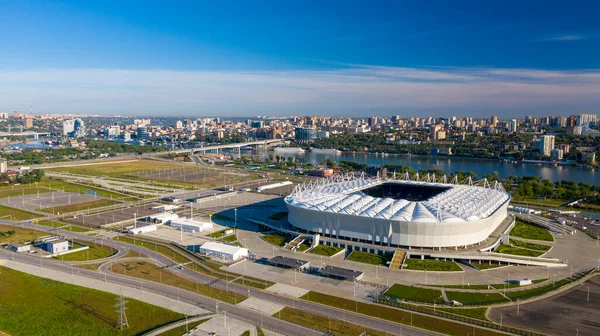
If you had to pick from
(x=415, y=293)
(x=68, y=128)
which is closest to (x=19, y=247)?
(x=415, y=293)

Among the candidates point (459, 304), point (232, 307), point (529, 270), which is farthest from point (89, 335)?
point (529, 270)

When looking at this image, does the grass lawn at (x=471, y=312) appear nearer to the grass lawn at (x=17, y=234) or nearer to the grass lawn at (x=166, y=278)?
the grass lawn at (x=166, y=278)

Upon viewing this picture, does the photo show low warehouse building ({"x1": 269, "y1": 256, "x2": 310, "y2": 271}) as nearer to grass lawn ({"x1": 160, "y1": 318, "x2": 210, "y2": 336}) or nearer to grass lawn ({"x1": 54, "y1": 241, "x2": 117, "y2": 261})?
grass lawn ({"x1": 160, "y1": 318, "x2": 210, "y2": 336})

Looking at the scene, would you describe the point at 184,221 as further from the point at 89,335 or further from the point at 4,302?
the point at 89,335

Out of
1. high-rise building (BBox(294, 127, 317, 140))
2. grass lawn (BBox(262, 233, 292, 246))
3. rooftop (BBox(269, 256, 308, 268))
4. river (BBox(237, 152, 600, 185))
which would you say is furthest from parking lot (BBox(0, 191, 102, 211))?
high-rise building (BBox(294, 127, 317, 140))

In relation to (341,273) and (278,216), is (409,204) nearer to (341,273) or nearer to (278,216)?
(341,273)

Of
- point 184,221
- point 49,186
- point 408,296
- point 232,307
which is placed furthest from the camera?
point 49,186
